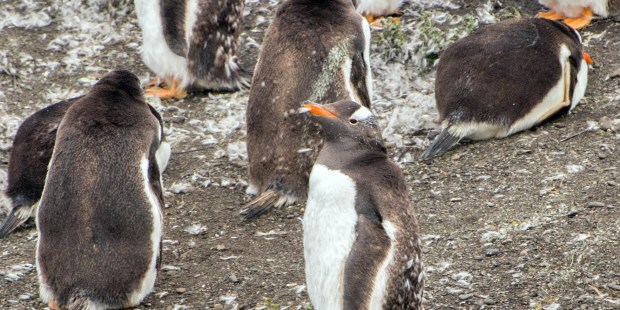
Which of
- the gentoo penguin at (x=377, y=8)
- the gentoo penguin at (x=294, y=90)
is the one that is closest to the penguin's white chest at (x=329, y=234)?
the gentoo penguin at (x=294, y=90)

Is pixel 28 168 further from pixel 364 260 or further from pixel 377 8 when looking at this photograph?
pixel 377 8

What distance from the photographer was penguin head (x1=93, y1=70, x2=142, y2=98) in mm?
5824

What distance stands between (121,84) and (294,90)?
1.00m

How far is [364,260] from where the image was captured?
14.6 feet

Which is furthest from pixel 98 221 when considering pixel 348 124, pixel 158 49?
pixel 158 49

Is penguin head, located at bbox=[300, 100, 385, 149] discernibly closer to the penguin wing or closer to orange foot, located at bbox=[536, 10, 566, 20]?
the penguin wing

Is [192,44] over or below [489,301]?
below

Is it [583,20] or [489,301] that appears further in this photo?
[583,20]

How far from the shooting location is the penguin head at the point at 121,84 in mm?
5824

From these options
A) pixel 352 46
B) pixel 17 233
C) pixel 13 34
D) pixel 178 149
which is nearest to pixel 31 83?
pixel 13 34

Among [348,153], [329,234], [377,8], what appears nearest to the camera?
[329,234]

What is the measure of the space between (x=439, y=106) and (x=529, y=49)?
0.66m

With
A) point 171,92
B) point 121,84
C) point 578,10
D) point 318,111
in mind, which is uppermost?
point 318,111

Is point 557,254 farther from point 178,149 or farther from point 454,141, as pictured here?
point 178,149
